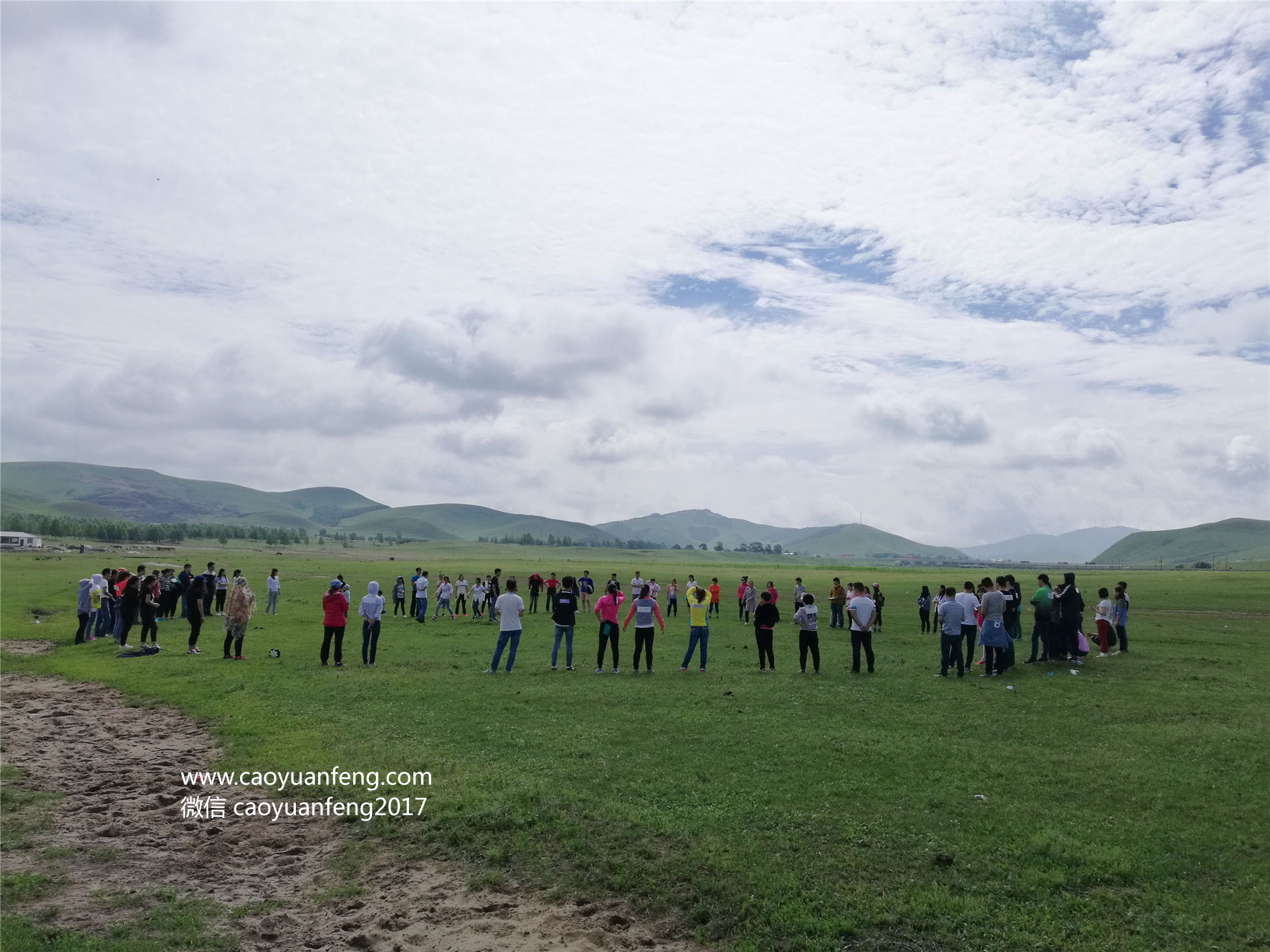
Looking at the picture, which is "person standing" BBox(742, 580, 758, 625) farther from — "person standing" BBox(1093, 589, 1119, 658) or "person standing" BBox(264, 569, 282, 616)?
"person standing" BBox(264, 569, 282, 616)

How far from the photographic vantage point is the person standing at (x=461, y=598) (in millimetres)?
38312

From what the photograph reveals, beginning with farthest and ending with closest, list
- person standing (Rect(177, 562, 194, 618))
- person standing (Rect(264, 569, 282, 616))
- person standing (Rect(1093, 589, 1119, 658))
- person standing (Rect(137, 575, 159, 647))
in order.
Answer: person standing (Rect(264, 569, 282, 616)) → person standing (Rect(177, 562, 194, 618)) → person standing (Rect(1093, 589, 1119, 658)) → person standing (Rect(137, 575, 159, 647))

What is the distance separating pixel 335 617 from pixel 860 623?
1452 cm

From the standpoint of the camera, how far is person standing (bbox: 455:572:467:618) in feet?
126

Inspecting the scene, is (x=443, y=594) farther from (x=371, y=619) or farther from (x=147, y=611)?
(x=371, y=619)

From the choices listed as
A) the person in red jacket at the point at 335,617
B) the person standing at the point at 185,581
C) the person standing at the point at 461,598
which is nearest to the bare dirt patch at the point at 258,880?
the person in red jacket at the point at 335,617

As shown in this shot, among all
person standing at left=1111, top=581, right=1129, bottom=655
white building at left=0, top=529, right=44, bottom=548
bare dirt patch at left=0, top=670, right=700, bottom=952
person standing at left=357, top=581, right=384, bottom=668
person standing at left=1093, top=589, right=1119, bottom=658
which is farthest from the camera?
white building at left=0, top=529, right=44, bottom=548

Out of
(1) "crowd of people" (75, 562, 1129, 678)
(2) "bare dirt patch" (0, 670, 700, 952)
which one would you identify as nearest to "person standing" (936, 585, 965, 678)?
(1) "crowd of people" (75, 562, 1129, 678)

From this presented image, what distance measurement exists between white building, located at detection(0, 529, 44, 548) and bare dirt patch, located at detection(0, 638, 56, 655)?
180 meters

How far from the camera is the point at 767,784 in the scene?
11258 millimetres

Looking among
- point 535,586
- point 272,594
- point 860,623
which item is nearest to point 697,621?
point 860,623

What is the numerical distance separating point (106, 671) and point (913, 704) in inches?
819

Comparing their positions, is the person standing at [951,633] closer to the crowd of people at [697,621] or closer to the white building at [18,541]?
the crowd of people at [697,621]

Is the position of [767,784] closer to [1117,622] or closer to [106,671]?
[106,671]
